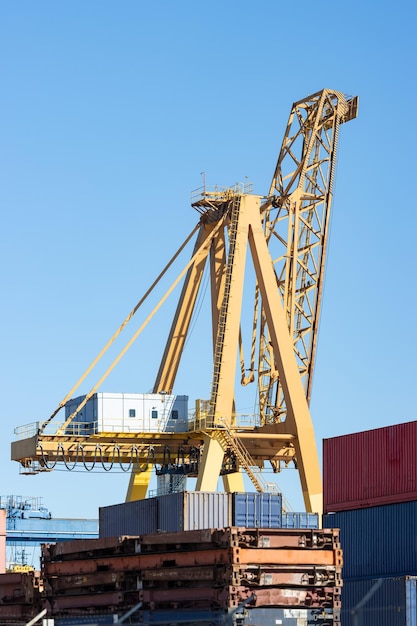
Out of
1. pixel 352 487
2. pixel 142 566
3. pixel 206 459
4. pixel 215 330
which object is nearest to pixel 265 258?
pixel 215 330

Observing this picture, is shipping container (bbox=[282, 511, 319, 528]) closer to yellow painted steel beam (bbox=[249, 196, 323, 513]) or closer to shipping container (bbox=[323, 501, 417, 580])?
shipping container (bbox=[323, 501, 417, 580])

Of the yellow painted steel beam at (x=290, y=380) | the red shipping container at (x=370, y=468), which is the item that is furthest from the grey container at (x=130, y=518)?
the yellow painted steel beam at (x=290, y=380)

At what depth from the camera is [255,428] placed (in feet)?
220

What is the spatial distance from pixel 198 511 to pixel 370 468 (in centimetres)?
842

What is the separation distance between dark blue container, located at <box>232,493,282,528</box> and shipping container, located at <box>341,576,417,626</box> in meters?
3.43

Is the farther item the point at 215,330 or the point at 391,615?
the point at 215,330

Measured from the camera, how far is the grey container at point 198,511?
1672 inches

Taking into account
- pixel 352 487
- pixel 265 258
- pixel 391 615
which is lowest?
pixel 391 615

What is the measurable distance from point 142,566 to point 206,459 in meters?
24.5

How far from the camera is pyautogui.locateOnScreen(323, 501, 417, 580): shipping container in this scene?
45.2 m

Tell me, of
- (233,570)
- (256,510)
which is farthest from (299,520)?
(233,570)

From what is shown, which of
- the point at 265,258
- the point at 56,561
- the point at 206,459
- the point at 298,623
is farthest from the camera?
the point at 265,258

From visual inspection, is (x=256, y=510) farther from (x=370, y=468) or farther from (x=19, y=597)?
(x=19, y=597)

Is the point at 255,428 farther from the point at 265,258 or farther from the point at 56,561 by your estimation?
the point at 56,561
